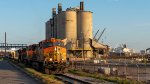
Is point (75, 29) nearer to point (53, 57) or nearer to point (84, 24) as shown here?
point (84, 24)

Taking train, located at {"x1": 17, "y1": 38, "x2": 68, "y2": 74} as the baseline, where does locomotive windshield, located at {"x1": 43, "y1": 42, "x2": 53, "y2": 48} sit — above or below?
above

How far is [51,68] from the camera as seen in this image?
37906 mm

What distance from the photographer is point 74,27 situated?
4739 inches

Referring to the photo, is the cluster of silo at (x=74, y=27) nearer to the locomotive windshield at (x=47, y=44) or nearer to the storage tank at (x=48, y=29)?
the storage tank at (x=48, y=29)

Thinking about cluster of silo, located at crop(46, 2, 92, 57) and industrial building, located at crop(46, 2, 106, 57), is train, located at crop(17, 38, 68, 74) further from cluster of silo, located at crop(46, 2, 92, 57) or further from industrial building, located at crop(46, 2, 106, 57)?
cluster of silo, located at crop(46, 2, 92, 57)

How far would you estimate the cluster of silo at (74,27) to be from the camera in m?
119

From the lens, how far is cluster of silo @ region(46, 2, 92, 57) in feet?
391

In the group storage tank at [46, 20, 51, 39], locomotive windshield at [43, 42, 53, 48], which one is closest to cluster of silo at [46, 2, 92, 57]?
storage tank at [46, 20, 51, 39]

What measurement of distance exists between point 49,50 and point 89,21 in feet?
274

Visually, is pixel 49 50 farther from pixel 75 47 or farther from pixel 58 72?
pixel 75 47

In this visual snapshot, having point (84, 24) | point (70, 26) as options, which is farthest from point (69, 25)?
point (84, 24)

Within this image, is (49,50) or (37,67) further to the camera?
(37,67)

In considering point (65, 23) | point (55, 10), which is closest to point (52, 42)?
point (65, 23)

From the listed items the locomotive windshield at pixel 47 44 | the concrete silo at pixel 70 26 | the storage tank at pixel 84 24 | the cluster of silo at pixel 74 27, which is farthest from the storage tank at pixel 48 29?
the locomotive windshield at pixel 47 44
